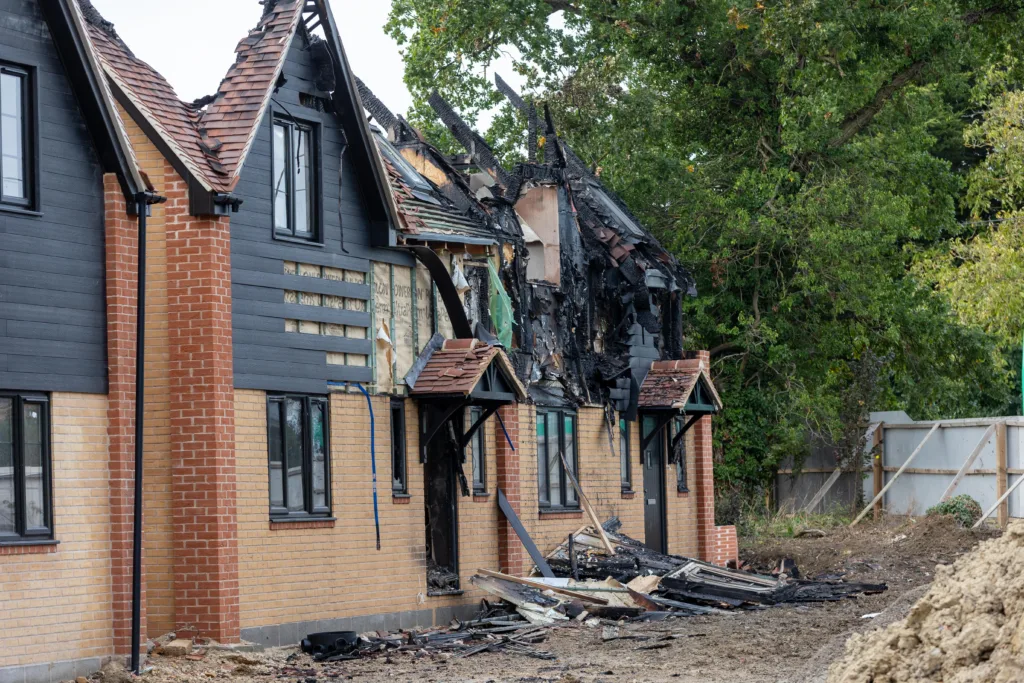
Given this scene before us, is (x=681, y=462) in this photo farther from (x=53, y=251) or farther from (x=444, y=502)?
(x=53, y=251)

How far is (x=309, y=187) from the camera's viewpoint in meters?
18.4

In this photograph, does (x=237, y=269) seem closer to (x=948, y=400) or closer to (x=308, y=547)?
(x=308, y=547)

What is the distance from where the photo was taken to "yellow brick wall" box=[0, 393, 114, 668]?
13789mm

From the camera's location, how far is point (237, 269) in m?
16.9

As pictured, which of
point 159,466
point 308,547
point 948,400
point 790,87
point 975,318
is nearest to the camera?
point 159,466

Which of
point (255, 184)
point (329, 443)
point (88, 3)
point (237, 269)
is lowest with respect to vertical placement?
point (329, 443)

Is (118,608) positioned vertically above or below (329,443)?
below

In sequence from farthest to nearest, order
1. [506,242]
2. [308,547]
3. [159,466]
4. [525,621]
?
1. [506,242]
2. [525,621]
3. [308,547]
4. [159,466]

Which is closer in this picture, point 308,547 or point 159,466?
point 159,466

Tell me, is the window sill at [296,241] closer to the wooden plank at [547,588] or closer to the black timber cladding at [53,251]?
the black timber cladding at [53,251]

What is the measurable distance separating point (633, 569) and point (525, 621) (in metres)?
3.70

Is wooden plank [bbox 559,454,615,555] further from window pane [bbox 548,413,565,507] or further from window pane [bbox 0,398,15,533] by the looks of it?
window pane [bbox 0,398,15,533]

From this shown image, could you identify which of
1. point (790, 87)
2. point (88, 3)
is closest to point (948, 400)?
point (790, 87)

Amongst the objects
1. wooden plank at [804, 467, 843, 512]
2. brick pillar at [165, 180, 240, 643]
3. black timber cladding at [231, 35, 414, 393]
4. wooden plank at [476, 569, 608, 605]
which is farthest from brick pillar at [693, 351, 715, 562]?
brick pillar at [165, 180, 240, 643]
